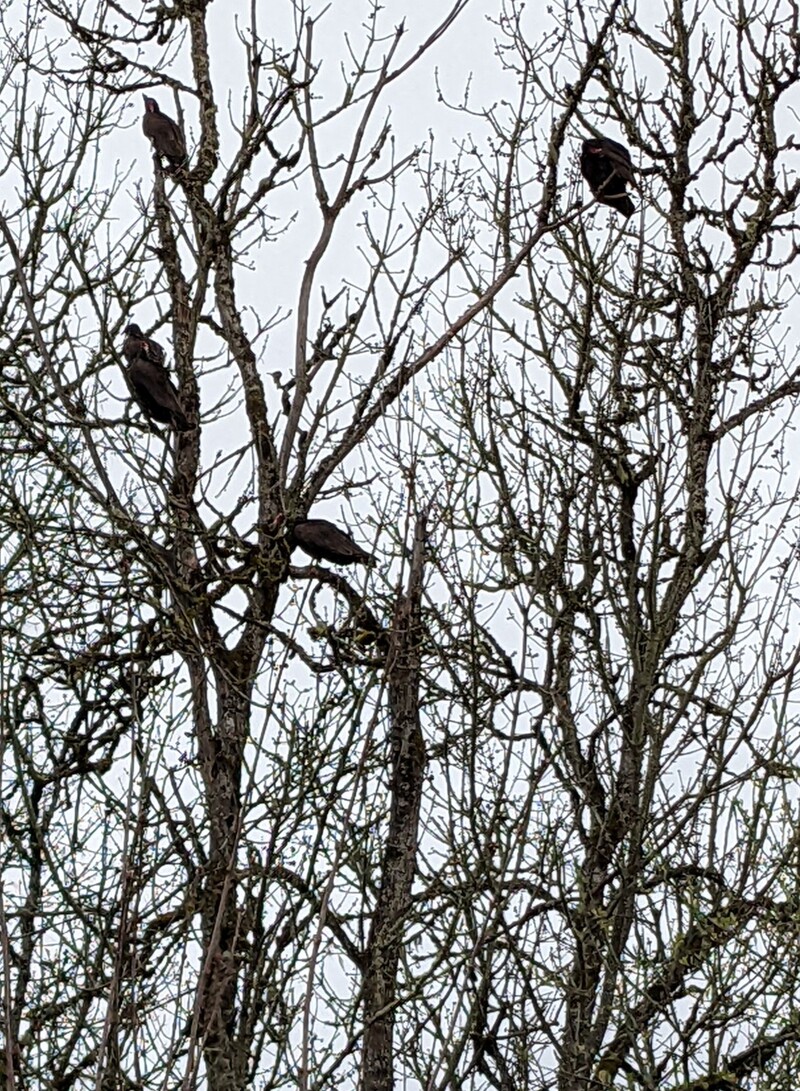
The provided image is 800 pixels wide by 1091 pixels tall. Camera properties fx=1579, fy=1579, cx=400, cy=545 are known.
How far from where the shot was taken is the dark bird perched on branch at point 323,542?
6.99 m

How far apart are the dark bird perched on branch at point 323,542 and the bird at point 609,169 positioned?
12.7ft

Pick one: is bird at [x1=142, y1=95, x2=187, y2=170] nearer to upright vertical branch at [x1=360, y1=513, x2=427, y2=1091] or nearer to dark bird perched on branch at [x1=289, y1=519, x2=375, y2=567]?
dark bird perched on branch at [x1=289, y1=519, x2=375, y2=567]

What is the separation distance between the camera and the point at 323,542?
7.01 meters

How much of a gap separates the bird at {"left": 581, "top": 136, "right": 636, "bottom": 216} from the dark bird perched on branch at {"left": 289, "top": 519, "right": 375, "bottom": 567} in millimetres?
3863

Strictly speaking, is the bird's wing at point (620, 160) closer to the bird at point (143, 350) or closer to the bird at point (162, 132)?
the bird at point (162, 132)

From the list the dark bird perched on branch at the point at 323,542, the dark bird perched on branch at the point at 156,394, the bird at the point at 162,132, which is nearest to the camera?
the dark bird perched on branch at the point at 323,542

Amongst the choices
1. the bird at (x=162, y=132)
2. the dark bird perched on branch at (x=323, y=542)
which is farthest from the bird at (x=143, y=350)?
the dark bird perched on branch at (x=323, y=542)

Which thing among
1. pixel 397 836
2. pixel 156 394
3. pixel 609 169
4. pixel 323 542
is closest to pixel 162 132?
pixel 156 394

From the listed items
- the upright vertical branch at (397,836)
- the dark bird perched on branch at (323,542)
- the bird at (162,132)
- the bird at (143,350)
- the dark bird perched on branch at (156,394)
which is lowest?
the upright vertical branch at (397,836)

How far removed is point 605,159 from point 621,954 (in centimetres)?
511

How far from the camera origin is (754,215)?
403 inches

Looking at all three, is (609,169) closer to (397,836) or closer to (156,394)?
(156,394)

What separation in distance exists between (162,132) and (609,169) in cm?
288

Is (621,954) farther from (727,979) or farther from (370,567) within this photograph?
(370,567)
